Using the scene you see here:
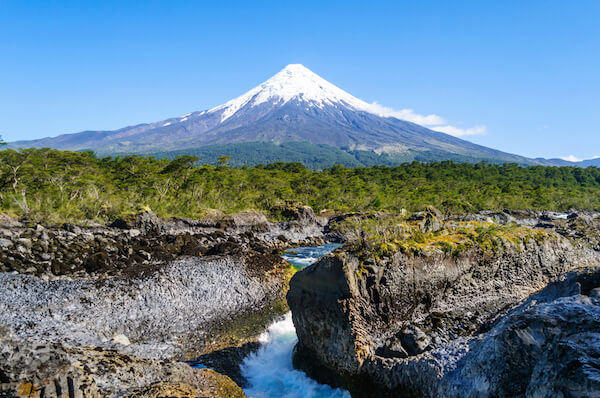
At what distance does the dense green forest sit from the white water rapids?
18711 millimetres

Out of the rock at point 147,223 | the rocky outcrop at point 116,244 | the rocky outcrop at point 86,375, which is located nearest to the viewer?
the rocky outcrop at point 86,375

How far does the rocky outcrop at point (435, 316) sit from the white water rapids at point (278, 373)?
0.98 feet

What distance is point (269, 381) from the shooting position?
27.9ft

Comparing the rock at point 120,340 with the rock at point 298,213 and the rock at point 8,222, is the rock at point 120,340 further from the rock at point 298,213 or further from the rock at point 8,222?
the rock at point 298,213

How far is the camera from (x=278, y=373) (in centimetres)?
880

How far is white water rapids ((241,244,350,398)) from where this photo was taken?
25.5 ft

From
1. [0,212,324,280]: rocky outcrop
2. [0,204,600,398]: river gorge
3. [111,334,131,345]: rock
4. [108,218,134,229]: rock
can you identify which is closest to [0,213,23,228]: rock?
[0,212,324,280]: rocky outcrop

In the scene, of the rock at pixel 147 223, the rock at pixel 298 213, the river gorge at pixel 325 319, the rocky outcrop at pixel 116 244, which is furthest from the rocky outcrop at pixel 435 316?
the rock at pixel 298 213

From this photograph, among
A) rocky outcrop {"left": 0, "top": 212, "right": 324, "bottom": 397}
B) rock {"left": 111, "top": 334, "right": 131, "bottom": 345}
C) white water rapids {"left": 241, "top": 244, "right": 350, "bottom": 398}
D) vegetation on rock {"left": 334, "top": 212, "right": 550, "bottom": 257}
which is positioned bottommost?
white water rapids {"left": 241, "top": 244, "right": 350, "bottom": 398}

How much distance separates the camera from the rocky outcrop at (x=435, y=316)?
4422 millimetres

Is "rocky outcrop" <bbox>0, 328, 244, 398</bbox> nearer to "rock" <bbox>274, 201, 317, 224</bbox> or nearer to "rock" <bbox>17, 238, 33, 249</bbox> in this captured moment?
"rock" <bbox>17, 238, 33, 249</bbox>

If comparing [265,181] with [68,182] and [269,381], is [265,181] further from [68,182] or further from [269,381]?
[269,381]

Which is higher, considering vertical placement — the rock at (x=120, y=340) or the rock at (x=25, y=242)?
the rock at (x=25, y=242)

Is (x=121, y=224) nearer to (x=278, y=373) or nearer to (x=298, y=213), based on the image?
(x=298, y=213)
